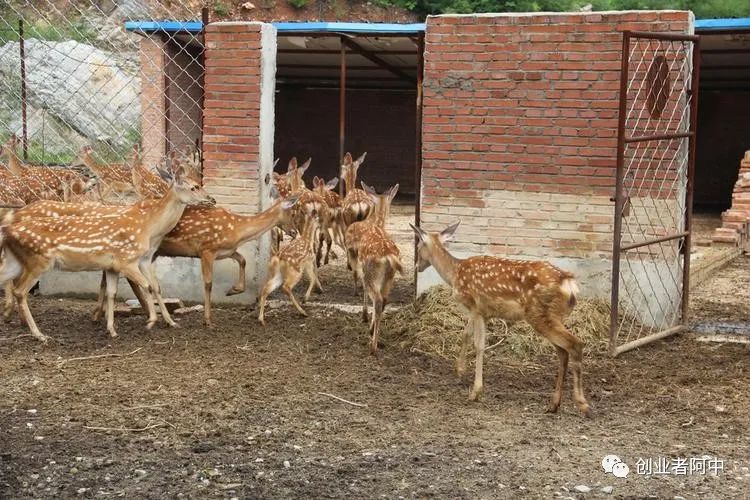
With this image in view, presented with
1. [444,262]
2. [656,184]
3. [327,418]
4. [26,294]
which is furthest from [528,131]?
[26,294]

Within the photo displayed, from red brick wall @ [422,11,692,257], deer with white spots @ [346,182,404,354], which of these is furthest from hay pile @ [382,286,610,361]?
red brick wall @ [422,11,692,257]

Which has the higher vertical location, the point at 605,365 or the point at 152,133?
the point at 152,133

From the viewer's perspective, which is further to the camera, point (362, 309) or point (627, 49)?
point (362, 309)

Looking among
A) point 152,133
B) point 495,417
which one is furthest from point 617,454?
point 152,133

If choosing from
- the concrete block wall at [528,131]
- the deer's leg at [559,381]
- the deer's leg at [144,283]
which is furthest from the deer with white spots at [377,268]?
the deer's leg at [559,381]

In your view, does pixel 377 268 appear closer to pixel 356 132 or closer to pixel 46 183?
pixel 46 183

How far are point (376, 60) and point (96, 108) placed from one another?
520cm

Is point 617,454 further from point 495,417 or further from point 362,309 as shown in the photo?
point 362,309

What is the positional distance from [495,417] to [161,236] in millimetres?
3662

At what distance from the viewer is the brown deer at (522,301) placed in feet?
23.6

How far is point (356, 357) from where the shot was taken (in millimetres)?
8766

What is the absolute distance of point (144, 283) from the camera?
30.5ft

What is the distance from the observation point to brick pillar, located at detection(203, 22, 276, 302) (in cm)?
1044

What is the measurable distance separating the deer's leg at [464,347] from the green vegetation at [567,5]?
2299cm
